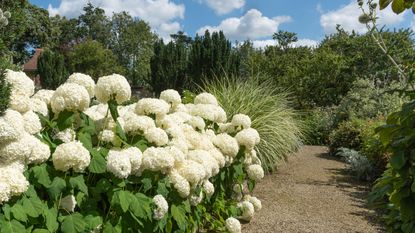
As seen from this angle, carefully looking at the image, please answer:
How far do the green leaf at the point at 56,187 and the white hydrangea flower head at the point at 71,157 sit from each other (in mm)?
71

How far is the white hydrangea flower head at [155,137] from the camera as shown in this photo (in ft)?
9.49

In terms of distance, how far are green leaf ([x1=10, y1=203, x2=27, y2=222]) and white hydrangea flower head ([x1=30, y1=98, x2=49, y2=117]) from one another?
684mm

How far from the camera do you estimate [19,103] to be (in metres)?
2.24

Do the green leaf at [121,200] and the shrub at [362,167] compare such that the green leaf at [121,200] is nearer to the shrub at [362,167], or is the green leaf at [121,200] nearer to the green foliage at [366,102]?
the shrub at [362,167]

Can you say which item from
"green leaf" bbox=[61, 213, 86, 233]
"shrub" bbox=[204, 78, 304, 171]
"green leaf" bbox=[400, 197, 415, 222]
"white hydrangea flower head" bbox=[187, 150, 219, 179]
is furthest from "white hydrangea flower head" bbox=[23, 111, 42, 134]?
"shrub" bbox=[204, 78, 304, 171]

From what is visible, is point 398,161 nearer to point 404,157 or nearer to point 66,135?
point 404,157

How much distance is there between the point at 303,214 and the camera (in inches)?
200

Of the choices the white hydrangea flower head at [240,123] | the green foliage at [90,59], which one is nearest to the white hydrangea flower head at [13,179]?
the white hydrangea flower head at [240,123]

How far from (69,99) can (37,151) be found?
1.24 feet

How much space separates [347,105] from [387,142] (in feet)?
38.7

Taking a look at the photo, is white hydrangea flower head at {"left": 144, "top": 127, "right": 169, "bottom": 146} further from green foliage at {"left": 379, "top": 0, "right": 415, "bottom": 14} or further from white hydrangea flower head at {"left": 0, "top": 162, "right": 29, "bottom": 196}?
green foliage at {"left": 379, "top": 0, "right": 415, "bottom": 14}

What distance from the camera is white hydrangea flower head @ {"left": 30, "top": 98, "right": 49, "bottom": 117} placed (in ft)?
8.32

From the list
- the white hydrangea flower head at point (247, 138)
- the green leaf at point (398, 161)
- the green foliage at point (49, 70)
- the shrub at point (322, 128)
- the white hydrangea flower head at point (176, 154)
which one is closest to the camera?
the green leaf at point (398, 161)

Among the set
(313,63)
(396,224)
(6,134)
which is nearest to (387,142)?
(396,224)
